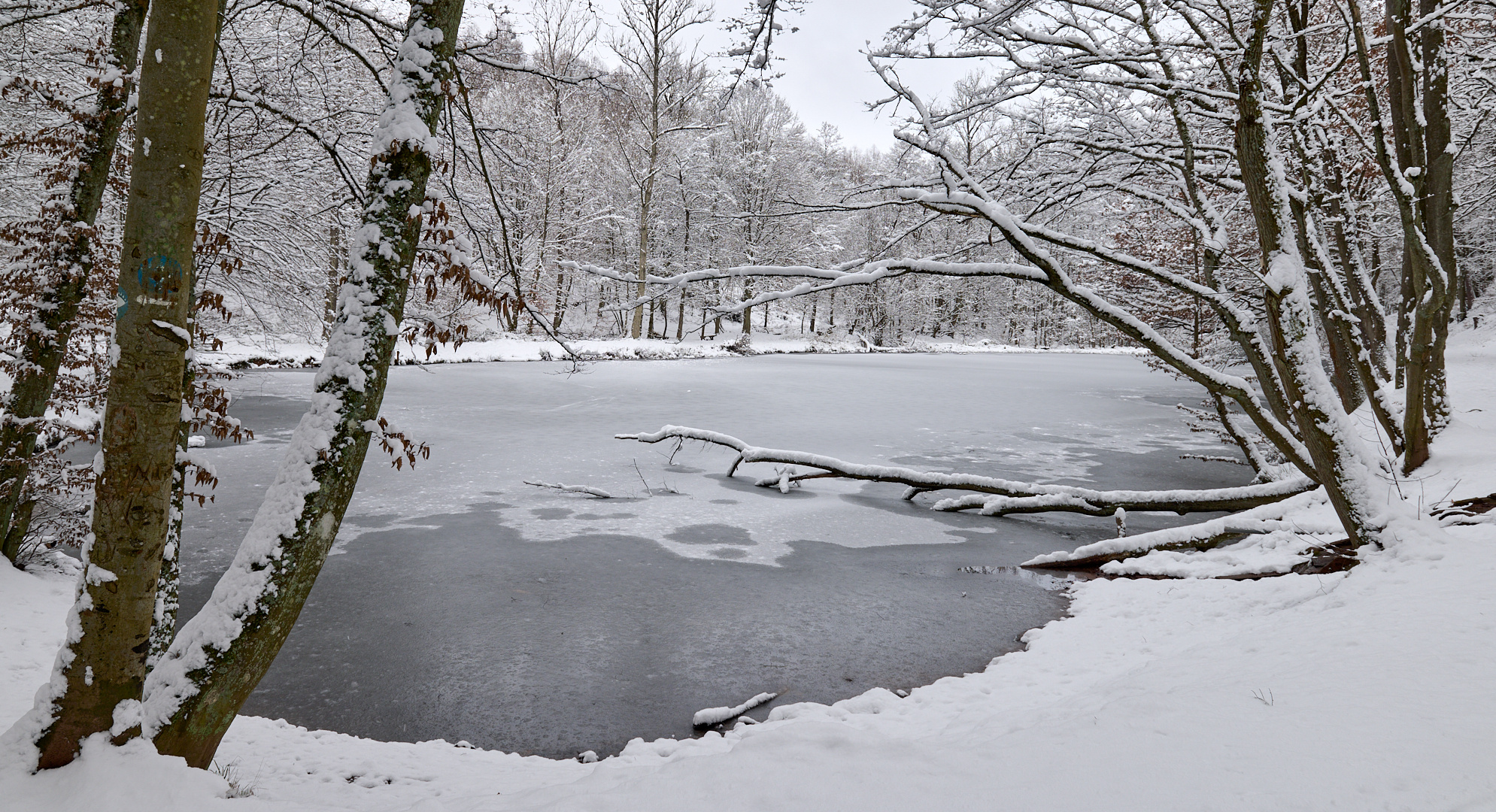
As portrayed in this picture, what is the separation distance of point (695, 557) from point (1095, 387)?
22.1 metres

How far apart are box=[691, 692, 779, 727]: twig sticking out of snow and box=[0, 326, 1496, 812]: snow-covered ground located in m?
0.30

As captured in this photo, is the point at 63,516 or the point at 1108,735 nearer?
the point at 1108,735

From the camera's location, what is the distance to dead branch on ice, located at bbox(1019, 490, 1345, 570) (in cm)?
705

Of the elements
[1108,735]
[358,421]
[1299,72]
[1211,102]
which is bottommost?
[1108,735]

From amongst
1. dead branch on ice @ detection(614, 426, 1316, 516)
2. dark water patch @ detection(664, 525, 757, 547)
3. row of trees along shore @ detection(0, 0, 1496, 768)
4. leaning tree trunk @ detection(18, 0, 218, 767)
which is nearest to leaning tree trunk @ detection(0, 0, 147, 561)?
row of trees along shore @ detection(0, 0, 1496, 768)

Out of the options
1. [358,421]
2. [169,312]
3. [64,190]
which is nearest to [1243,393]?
[358,421]

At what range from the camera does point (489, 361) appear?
26.2 meters

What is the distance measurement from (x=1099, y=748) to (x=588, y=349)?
27.0m

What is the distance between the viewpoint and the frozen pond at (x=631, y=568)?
4871 mm

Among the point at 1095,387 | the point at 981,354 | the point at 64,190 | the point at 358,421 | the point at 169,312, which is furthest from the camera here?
the point at 981,354

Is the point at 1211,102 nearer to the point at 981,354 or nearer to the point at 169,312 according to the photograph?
the point at 169,312

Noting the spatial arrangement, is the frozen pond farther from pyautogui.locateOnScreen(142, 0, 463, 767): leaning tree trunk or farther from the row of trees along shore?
pyautogui.locateOnScreen(142, 0, 463, 767): leaning tree trunk

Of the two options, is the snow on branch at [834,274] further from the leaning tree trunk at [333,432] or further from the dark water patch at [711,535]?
the dark water patch at [711,535]

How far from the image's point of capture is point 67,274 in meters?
4.95
